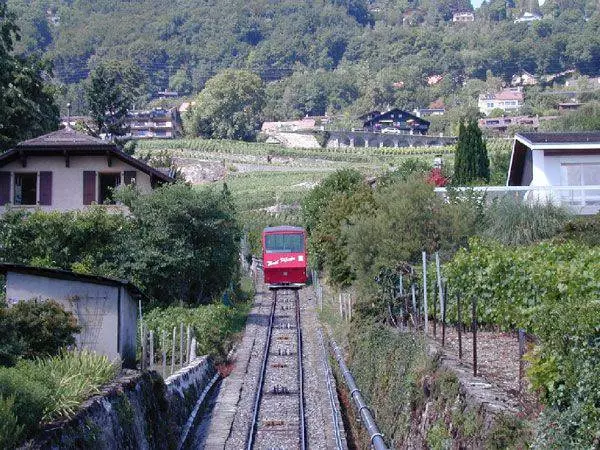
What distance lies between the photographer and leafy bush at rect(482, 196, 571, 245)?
33.2m

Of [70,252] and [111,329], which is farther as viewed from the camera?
[70,252]

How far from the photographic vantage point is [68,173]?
44.6 meters

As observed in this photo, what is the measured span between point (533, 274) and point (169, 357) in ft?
45.1

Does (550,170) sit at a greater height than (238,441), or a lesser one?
greater

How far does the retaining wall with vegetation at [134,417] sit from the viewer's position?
13537mm

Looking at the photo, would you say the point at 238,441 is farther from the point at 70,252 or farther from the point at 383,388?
the point at 70,252

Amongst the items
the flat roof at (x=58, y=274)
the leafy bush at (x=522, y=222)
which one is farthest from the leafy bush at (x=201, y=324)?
the flat roof at (x=58, y=274)

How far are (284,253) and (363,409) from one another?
34.0 m

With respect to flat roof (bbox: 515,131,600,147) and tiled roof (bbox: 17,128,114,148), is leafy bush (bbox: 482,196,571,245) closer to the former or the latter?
flat roof (bbox: 515,131,600,147)

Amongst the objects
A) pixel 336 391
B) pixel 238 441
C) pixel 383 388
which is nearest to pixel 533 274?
pixel 383 388

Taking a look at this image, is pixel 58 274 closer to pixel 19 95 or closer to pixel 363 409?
pixel 363 409

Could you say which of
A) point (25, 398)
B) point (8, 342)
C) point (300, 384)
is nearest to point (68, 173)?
point (300, 384)

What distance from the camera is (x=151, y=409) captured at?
771 inches

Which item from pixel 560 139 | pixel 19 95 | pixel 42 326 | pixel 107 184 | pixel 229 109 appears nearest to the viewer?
pixel 42 326
